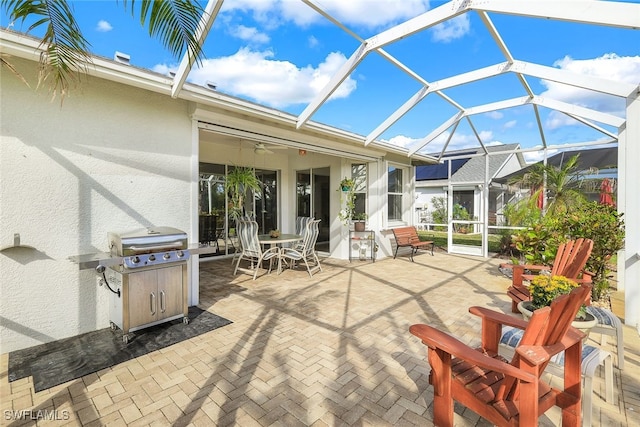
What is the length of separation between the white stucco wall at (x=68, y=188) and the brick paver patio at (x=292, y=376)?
2.02 ft

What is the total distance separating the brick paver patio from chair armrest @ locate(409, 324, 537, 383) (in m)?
0.66

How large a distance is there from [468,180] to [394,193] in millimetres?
4112

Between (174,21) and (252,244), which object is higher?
(174,21)

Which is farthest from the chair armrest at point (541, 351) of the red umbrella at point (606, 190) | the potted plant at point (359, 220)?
the red umbrella at point (606, 190)

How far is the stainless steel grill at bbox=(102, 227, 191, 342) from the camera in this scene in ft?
10.3

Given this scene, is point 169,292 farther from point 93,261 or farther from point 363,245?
point 363,245

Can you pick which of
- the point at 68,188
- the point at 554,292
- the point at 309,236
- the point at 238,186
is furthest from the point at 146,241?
the point at 238,186

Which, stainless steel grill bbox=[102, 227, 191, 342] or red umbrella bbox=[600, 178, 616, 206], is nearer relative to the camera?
stainless steel grill bbox=[102, 227, 191, 342]

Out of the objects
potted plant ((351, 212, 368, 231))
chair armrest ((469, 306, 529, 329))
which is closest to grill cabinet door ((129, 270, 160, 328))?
chair armrest ((469, 306, 529, 329))

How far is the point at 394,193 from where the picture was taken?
29.7 ft

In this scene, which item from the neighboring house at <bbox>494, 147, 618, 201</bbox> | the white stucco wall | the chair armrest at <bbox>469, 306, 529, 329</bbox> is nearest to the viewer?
the chair armrest at <bbox>469, 306, 529, 329</bbox>

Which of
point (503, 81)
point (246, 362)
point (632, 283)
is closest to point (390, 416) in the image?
point (246, 362)

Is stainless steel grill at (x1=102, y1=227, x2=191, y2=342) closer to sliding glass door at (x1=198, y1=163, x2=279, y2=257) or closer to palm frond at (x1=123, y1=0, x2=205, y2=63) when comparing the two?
palm frond at (x1=123, y1=0, x2=205, y2=63)

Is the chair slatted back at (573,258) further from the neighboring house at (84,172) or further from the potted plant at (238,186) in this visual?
the potted plant at (238,186)
